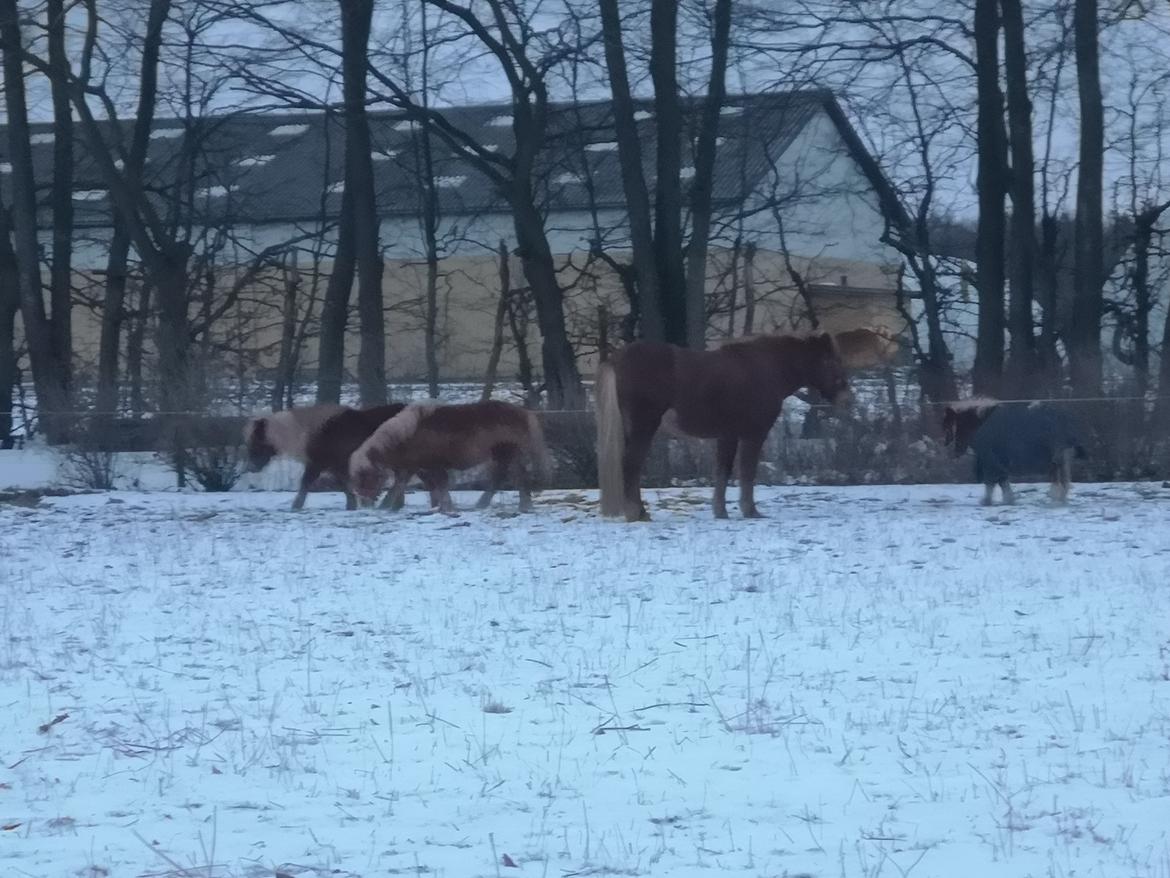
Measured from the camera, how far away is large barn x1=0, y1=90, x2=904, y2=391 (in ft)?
92.9

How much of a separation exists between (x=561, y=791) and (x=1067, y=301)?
89.0 feet

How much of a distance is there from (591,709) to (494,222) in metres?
37.2

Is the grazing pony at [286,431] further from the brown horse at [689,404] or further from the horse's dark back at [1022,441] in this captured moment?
the horse's dark back at [1022,441]

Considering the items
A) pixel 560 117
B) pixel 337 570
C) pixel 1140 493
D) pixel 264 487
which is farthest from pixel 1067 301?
pixel 337 570

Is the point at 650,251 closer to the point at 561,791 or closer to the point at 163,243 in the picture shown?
the point at 163,243

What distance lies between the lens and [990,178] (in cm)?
2236

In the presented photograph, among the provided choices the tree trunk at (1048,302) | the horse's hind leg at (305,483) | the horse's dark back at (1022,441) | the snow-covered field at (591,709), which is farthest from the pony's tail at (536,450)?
the tree trunk at (1048,302)

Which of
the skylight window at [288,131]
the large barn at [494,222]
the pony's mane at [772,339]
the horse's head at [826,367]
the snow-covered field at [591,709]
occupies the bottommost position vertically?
the snow-covered field at [591,709]

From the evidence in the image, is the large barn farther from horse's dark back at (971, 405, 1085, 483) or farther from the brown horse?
horse's dark back at (971, 405, 1085, 483)

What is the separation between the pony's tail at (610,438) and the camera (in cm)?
1407

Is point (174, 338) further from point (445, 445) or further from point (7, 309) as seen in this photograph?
point (7, 309)

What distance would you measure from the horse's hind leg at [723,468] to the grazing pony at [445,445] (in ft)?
5.49

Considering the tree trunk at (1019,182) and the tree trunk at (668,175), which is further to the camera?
the tree trunk at (1019,182)

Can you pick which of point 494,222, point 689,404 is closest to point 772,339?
point 689,404
